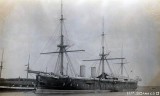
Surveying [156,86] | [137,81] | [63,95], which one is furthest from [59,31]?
[156,86]

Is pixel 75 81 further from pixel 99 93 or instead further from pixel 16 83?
pixel 16 83

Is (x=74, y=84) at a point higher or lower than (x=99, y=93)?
higher

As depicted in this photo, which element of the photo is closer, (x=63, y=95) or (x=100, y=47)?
(x=100, y=47)

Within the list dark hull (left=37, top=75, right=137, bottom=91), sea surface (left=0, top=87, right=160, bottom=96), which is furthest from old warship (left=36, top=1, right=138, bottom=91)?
sea surface (left=0, top=87, right=160, bottom=96)

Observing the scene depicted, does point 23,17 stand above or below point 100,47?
above

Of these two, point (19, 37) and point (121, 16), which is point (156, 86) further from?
point (19, 37)

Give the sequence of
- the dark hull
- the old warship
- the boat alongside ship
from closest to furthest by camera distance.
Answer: the boat alongside ship < the old warship < the dark hull

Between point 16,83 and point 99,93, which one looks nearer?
point 99,93

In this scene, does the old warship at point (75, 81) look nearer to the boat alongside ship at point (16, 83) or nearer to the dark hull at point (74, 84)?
the dark hull at point (74, 84)

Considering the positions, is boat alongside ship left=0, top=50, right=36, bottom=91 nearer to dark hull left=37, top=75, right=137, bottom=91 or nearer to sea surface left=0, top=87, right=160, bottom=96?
sea surface left=0, top=87, right=160, bottom=96

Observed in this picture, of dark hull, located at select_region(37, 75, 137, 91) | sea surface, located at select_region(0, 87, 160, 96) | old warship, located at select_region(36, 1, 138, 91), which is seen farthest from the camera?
dark hull, located at select_region(37, 75, 137, 91)

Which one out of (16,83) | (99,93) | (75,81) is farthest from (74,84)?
(16,83)
